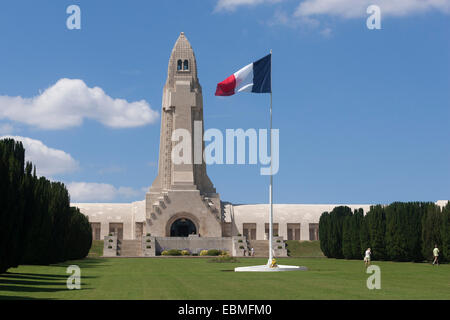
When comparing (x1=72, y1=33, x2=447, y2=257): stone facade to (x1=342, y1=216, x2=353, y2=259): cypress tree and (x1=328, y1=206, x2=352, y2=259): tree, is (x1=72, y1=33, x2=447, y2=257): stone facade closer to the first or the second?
(x1=328, y1=206, x2=352, y2=259): tree

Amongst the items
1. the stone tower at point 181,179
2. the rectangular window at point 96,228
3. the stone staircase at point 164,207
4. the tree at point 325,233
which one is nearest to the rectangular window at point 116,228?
the rectangular window at point 96,228

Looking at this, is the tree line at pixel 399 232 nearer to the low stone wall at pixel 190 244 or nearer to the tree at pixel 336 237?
the tree at pixel 336 237

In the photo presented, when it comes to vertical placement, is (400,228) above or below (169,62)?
below

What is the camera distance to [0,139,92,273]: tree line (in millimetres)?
23625

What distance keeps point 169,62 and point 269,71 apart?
56.3m

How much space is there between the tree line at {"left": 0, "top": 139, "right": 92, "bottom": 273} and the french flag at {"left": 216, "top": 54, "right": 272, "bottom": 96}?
32.5ft

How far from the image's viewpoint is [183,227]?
7894 cm

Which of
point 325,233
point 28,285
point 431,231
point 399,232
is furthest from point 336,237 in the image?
point 28,285

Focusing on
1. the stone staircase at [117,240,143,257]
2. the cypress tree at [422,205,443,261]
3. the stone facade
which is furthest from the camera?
the stone facade

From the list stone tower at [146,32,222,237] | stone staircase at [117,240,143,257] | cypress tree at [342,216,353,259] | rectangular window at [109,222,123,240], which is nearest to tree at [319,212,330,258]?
cypress tree at [342,216,353,259]

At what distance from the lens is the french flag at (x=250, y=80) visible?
29.7m
